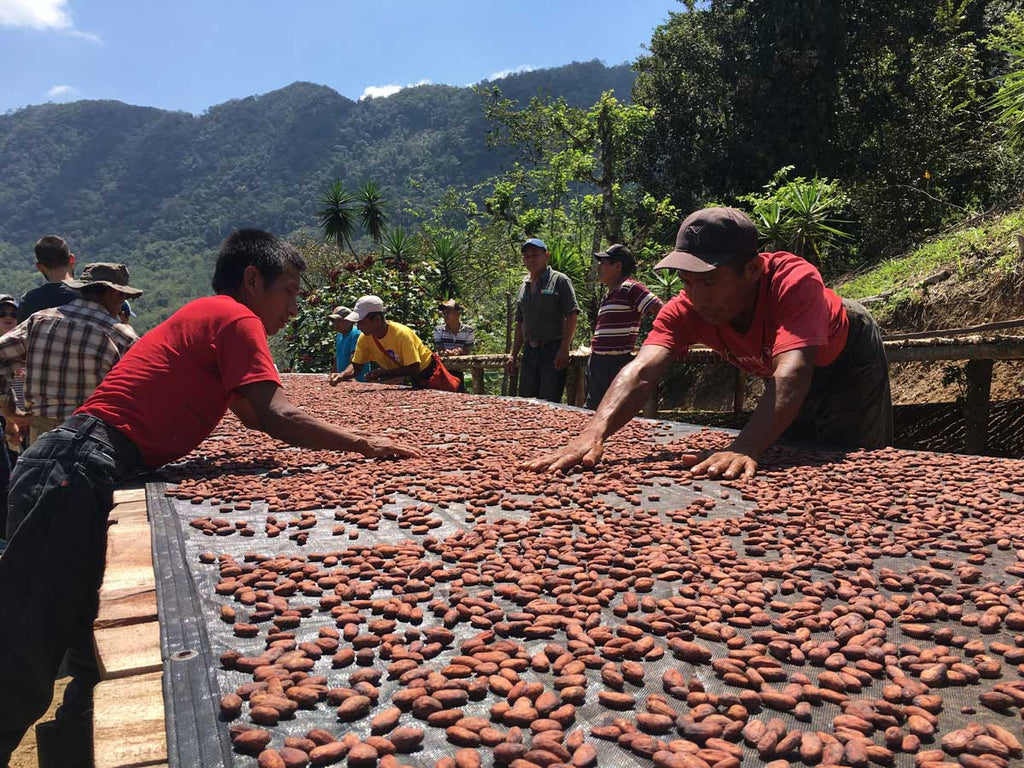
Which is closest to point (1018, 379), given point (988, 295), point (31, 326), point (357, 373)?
point (988, 295)

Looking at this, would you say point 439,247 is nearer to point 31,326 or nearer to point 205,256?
point 31,326

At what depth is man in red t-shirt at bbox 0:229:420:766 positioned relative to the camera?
1729 mm

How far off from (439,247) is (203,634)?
13.0 meters

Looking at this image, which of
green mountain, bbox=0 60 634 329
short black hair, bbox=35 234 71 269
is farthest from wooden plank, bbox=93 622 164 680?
green mountain, bbox=0 60 634 329

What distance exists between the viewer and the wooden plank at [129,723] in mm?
876

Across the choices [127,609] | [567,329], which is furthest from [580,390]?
[127,609]

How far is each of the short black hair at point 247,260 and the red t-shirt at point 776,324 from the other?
150 cm

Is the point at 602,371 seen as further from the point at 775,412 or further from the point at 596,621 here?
the point at 596,621

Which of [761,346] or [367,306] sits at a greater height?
[367,306]

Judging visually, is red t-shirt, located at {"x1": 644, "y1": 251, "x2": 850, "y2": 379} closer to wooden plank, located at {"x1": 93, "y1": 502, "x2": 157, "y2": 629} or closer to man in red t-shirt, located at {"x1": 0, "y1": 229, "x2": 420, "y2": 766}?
man in red t-shirt, located at {"x1": 0, "y1": 229, "x2": 420, "y2": 766}

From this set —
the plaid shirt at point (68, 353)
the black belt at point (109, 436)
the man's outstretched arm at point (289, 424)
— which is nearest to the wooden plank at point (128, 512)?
the black belt at point (109, 436)

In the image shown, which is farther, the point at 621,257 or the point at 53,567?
the point at 621,257

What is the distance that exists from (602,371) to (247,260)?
2.94 m

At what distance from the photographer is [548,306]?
214 inches
